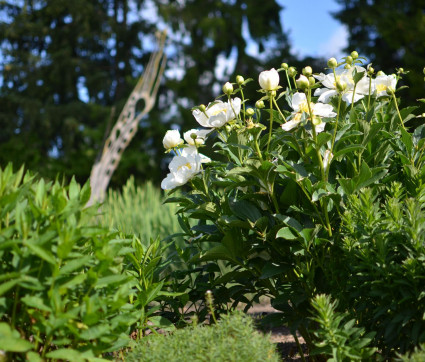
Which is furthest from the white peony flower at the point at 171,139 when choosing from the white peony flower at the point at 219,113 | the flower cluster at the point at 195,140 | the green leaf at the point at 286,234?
the green leaf at the point at 286,234

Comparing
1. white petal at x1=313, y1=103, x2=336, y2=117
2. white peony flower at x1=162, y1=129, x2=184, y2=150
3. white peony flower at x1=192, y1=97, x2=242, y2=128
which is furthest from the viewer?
white peony flower at x1=162, y1=129, x2=184, y2=150

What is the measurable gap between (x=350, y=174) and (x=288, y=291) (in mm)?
483

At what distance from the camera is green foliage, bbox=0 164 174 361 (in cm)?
120

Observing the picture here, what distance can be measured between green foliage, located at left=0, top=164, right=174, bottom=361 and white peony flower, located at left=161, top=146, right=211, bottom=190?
0.35 metres

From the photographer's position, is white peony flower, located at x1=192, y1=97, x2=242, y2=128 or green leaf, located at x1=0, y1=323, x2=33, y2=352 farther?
white peony flower, located at x1=192, y1=97, x2=242, y2=128

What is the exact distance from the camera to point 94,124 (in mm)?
12805

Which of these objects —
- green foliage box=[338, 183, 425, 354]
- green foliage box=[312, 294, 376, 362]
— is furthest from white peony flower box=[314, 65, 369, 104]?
green foliage box=[312, 294, 376, 362]

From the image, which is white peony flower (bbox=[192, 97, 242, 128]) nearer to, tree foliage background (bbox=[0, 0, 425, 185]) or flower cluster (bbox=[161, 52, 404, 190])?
flower cluster (bbox=[161, 52, 404, 190])

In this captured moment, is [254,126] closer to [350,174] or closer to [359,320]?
[350,174]

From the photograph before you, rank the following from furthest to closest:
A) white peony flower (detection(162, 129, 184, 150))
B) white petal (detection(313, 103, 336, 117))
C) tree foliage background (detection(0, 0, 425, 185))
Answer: tree foliage background (detection(0, 0, 425, 185)) < white peony flower (detection(162, 129, 184, 150)) < white petal (detection(313, 103, 336, 117))

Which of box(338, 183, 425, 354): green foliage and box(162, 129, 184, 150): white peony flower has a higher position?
box(162, 129, 184, 150): white peony flower

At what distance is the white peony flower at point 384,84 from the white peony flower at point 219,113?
1.74ft

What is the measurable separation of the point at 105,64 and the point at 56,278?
524 inches

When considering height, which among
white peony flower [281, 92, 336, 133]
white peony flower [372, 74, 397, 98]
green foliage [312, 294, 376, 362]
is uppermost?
white peony flower [372, 74, 397, 98]
